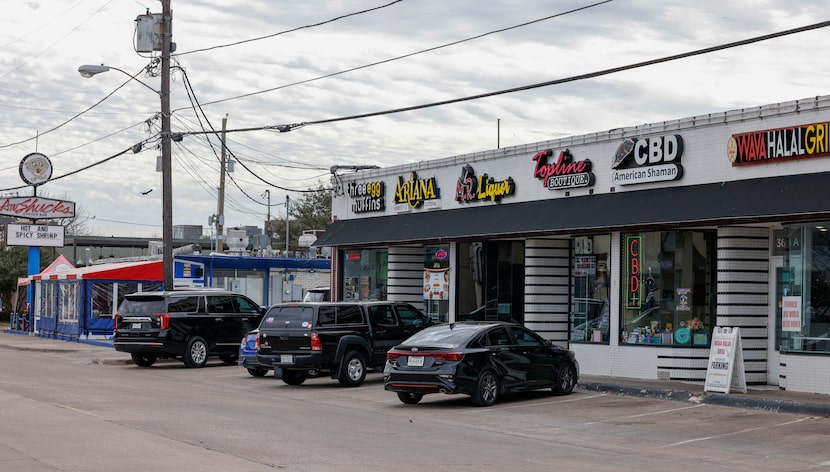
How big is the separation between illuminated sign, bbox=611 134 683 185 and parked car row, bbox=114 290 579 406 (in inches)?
161

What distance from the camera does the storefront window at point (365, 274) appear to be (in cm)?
3300

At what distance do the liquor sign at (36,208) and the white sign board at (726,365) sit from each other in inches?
1509

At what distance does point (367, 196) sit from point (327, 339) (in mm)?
10761

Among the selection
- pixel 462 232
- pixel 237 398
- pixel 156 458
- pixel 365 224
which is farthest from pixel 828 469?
pixel 365 224

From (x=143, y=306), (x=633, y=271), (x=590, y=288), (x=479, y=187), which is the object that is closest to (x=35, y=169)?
(x=143, y=306)

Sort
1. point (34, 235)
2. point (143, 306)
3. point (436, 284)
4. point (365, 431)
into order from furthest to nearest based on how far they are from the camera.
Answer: point (34, 235)
point (436, 284)
point (143, 306)
point (365, 431)

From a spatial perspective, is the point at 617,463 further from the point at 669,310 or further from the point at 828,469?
the point at 669,310

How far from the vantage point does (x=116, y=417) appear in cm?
1642

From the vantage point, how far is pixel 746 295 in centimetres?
2092

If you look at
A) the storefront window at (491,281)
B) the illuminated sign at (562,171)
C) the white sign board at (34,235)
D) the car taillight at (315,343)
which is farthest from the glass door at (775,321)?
the white sign board at (34,235)

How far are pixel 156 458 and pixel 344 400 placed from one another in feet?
29.4

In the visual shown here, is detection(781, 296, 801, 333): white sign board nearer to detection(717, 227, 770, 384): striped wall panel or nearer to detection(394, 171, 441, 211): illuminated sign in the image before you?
detection(717, 227, 770, 384): striped wall panel

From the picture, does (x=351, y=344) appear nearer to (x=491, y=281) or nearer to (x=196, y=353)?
(x=491, y=281)

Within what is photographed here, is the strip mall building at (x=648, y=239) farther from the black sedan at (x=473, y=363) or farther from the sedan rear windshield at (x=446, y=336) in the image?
the sedan rear windshield at (x=446, y=336)
